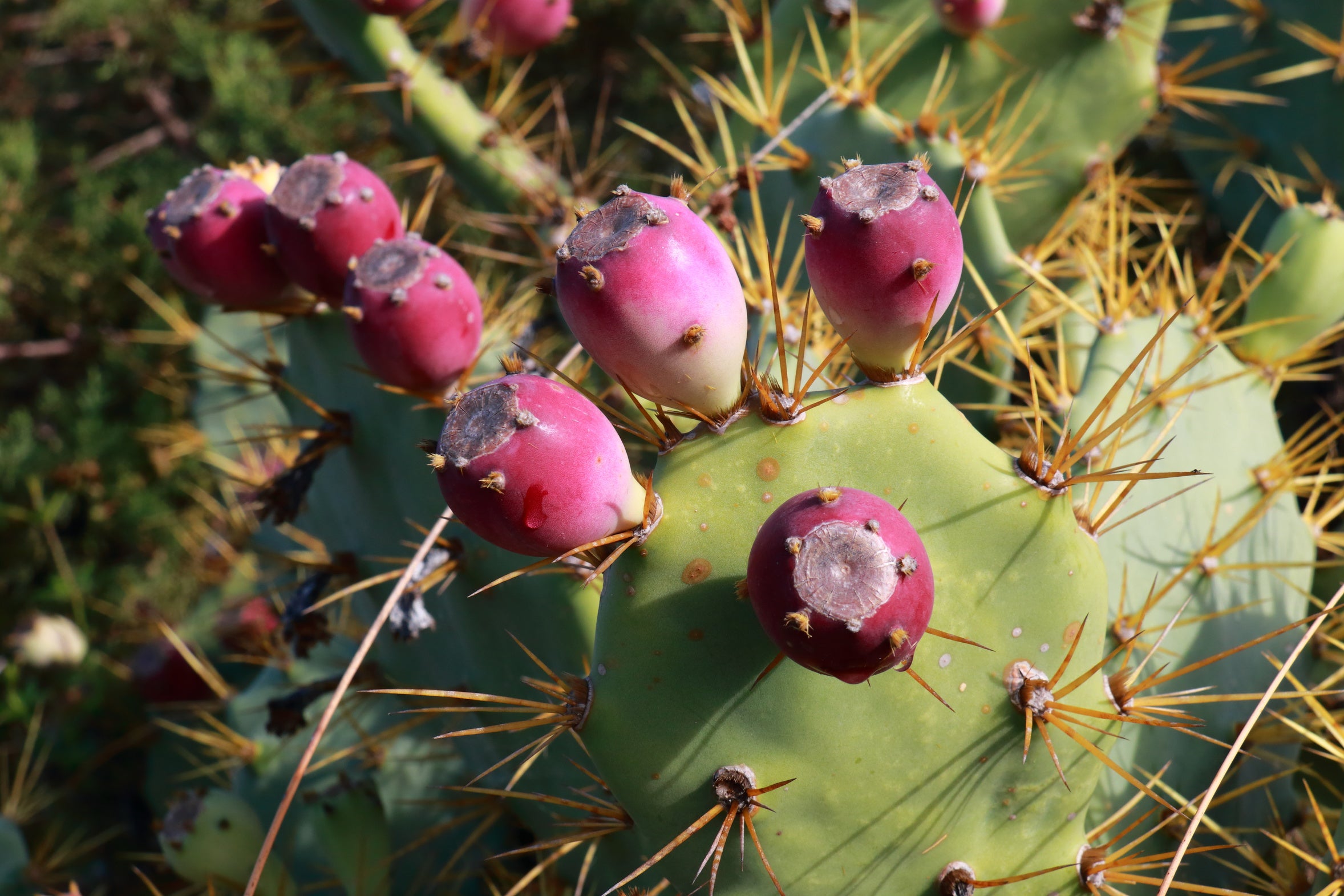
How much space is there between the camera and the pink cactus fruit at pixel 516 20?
1654 millimetres

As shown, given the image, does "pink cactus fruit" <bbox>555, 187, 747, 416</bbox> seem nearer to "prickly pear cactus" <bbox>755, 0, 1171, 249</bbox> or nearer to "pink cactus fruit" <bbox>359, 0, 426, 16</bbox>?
"prickly pear cactus" <bbox>755, 0, 1171, 249</bbox>

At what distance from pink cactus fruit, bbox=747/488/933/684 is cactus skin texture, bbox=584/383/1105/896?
13 centimetres

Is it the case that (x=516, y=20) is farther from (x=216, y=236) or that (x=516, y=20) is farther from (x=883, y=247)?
(x=883, y=247)

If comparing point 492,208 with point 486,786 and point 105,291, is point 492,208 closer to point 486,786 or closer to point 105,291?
point 486,786

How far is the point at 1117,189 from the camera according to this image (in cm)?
164

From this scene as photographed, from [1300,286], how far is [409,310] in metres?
1.12

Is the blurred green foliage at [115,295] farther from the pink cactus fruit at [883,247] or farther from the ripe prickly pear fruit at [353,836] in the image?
the pink cactus fruit at [883,247]

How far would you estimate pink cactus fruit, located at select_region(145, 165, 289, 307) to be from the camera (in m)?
1.12

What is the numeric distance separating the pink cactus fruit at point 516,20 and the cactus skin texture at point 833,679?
44.0 inches

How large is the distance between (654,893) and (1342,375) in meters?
1.77

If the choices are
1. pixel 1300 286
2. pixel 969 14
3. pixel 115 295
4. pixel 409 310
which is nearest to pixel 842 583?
pixel 409 310

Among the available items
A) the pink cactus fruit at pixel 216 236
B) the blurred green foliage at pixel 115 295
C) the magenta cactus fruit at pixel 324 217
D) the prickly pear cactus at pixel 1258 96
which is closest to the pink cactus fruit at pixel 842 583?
the magenta cactus fruit at pixel 324 217

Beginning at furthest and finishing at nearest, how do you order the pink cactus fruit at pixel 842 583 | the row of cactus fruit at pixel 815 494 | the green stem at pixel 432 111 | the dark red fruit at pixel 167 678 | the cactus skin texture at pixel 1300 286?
1. the dark red fruit at pixel 167 678
2. the green stem at pixel 432 111
3. the cactus skin texture at pixel 1300 286
4. the row of cactus fruit at pixel 815 494
5. the pink cactus fruit at pixel 842 583

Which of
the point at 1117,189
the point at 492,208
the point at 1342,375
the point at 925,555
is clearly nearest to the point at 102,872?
the point at 492,208
